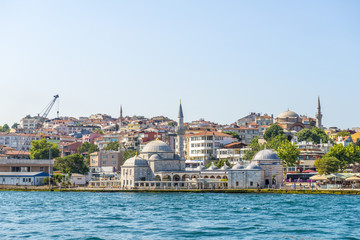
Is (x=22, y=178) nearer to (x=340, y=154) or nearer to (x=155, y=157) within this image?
(x=155, y=157)

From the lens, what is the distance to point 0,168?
248 feet

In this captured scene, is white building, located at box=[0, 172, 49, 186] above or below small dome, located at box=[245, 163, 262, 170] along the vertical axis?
below

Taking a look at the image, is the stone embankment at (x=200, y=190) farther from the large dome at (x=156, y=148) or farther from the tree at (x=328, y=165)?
the tree at (x=328, y=165)

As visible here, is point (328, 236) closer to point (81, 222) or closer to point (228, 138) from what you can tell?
point (81, 222)

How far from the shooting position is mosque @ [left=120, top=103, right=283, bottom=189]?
59.2 m

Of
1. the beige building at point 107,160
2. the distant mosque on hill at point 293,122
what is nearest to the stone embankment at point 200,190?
the beige building at point 107,160

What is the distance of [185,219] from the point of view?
3309cm

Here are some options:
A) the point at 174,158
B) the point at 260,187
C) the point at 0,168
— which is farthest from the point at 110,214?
the point at 0,168

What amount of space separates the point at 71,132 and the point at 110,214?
104670 millimetres

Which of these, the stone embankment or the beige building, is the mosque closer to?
the stone embankment

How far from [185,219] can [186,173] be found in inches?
1224

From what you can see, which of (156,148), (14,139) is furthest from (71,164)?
(14,139)

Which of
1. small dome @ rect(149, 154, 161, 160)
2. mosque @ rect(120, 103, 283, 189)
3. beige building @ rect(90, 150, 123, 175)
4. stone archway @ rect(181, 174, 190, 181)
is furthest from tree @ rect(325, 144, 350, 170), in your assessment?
beige building @ rect(90, 150, 123, 175)

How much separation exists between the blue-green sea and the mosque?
12.6m
